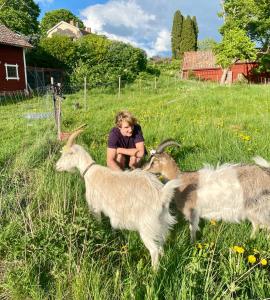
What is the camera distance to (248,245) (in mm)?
3598

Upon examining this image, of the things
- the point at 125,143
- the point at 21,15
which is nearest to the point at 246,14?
the point at 21,15

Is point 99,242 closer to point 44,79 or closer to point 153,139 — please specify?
point 153,139

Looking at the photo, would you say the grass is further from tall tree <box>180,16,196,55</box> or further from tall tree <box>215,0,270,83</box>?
tall tree <box>180,16,196,55</box>

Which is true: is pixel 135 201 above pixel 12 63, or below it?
below

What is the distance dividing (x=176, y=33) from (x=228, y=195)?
6834cm

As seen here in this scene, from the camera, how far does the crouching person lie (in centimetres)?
540

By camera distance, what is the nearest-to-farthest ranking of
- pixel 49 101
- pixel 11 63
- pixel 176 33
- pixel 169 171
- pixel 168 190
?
1. pixel 168 190
2. pixel 169 171
3. pixel 49 101
4. pixel 11 63
5. pixel 176 33

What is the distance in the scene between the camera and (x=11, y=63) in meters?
23.9

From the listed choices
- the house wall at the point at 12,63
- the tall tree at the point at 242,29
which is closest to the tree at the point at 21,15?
the house wall at the point at 12,63

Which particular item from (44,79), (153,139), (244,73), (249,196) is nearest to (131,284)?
(249,196)

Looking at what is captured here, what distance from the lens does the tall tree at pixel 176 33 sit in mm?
68125

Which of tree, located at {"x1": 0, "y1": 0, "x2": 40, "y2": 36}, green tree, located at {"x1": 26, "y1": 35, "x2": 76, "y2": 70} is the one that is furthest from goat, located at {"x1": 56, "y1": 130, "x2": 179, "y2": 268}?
tree, located at {"x1": 0, "y1": 0, "x2": 40, "y2": 36}

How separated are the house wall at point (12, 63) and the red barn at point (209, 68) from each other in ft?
75.4

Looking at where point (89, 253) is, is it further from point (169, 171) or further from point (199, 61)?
point (199, 61)
